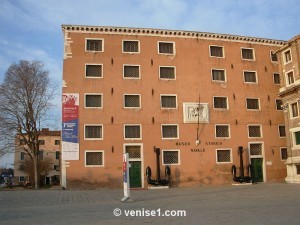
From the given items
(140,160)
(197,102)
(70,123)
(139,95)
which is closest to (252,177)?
(197,102)

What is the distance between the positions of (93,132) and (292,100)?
16.6m

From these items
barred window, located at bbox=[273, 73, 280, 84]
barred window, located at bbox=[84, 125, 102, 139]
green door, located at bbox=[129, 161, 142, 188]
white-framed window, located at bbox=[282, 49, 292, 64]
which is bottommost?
green door, located at bbox=[129, 161, 142, 188]

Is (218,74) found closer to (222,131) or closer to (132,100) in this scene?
(222,131)

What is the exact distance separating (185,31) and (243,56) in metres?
5.97

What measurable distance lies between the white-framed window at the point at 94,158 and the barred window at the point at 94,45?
8.36 metres

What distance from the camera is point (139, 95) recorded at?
28375 mm

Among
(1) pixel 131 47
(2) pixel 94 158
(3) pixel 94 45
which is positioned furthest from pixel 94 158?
(1) pixel 131 47

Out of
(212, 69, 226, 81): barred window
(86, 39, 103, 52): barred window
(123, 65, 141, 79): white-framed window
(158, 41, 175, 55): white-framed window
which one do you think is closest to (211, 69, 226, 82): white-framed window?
(212, 69, 226, 81): barred window

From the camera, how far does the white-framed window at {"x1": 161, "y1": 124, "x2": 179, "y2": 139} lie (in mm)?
28233

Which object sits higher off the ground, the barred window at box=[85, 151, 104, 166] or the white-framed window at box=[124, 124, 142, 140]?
the white-framed window at box=[124, 124, 142, 140]

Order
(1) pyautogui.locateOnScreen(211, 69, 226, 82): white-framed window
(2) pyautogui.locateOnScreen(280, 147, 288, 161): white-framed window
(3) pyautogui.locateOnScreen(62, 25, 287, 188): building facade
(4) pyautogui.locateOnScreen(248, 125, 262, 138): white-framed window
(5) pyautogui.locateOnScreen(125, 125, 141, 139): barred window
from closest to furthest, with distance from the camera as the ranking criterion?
(3) pyautogui.locateOnScreen(62, 25, 287, 188): building facade → (5) pyautogui.locateOnScreen(125, 125, 141, 139): barred window → (4) pyautogui.locateOnScreen(248, 125, 262, 138): white-framed window → (1) pyautogui.locateOnScreen(211, 69, 226, 82): white-framed window → (2) pyautogui.locateOnScreen(280, 147, 288, 161): white-framed window

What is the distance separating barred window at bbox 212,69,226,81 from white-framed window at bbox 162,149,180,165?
7.42m

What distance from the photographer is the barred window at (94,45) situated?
28594 millimetres

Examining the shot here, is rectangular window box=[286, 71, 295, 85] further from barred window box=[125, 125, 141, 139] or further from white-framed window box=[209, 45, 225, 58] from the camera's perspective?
barred window box=[125, 125, 141, 139]
